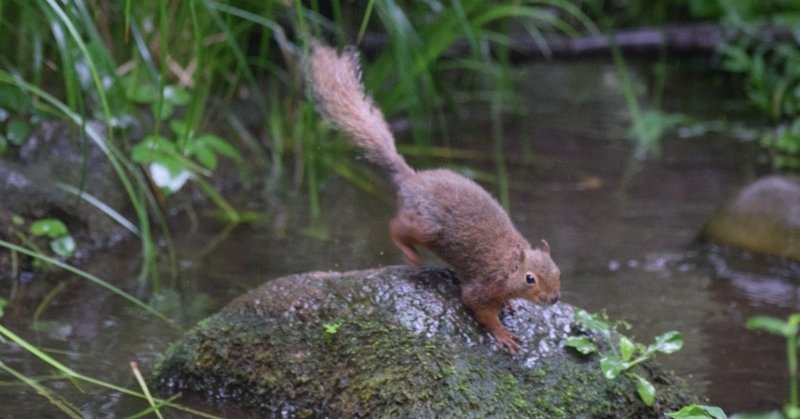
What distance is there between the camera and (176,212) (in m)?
5.46

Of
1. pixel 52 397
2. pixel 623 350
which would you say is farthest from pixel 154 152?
pixel 623 350

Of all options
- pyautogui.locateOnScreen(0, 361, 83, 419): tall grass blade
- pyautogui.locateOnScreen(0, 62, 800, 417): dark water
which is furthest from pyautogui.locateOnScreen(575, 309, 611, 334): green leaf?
pyautogui.locateOnScreen(0, 361, 83, 419): tall grass blade

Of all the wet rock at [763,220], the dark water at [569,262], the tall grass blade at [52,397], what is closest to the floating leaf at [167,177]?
the dark water at [569,262]

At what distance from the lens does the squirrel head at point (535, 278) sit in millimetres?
3086

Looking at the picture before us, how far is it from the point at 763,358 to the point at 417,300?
1.61 m

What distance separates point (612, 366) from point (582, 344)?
126mm

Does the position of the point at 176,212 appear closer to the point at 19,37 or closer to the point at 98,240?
the point at 98,240

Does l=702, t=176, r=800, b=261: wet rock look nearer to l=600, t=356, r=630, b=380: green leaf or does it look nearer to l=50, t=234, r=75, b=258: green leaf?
l=600, t=356, r=630, b=380: green leaf

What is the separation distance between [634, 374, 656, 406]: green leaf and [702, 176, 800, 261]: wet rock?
8.12 ft

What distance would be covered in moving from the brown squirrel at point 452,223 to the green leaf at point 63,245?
1534 mm

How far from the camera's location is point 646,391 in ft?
10.2

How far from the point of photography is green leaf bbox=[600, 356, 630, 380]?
3070mm

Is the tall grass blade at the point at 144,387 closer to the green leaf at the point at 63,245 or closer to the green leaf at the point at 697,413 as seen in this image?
the green leaf at the point at 63,245

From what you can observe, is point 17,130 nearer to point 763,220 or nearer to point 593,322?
point 593,322
